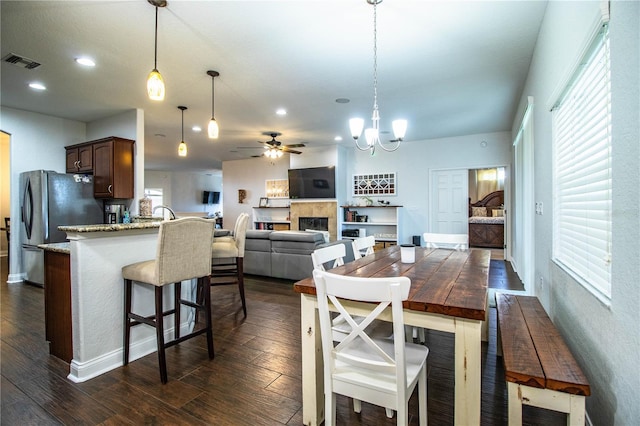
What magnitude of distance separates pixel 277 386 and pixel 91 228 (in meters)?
1.69

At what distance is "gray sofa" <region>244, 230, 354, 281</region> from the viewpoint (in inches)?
181

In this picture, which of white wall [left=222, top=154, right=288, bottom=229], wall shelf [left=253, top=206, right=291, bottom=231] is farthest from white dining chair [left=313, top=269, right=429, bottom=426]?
white wall [left=222, top=154, right=288, bottom=229]

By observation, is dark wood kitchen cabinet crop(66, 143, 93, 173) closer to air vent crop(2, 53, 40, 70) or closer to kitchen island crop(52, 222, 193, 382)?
air vent crop(2, 53, 40, 70)

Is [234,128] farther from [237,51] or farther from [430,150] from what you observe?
[430,150]

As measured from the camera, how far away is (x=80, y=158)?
16.6 ft

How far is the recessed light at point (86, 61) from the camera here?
3.17 meters

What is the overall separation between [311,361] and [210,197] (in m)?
13.1

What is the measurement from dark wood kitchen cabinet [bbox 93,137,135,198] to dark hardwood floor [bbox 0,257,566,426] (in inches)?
86.5

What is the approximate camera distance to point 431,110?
16.3 ft

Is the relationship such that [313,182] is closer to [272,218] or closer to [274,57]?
[272,218]

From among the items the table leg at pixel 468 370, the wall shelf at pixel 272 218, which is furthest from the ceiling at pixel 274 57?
the wall shelf at pixel 272 218

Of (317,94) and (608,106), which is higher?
(317,94)

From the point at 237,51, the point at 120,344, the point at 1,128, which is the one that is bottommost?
the point at 120,344

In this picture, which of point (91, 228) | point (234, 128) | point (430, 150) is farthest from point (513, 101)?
point (91, 228)
